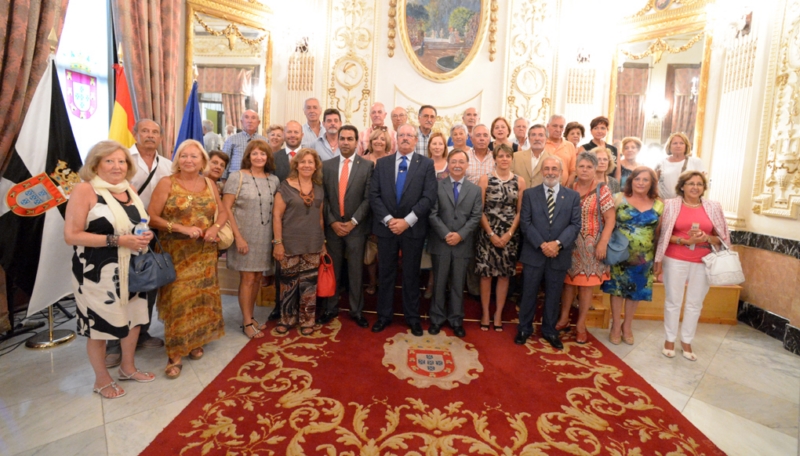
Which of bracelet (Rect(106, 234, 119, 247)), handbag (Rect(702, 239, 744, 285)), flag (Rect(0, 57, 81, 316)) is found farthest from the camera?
handbag (Rect(702, 239, 744, 285))

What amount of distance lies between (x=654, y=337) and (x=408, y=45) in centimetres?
571

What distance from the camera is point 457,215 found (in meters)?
3.66

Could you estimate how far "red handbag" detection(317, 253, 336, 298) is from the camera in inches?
145

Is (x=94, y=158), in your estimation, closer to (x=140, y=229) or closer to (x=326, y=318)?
(x=140, y=229)

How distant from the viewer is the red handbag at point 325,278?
12.1 feet

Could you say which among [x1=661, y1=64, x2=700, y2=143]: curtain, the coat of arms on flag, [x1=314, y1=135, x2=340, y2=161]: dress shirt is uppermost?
[x1=661, y1=64, x2=700, y2=143]: curtain

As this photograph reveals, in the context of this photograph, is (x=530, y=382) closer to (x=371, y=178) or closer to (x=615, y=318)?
(x=615, y=318)

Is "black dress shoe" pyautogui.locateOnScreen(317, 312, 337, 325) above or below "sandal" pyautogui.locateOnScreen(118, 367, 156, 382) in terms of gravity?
above

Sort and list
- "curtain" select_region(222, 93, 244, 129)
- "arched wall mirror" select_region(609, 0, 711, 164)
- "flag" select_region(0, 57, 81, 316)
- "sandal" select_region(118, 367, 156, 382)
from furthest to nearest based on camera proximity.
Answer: "curtain" select_region(222, 93, 244, 129) → "arched wall mirror" select_region(609, 0, 711, 164) → "flag" select_region(0, 57, 81, 316) → "sandal" select_region(118, 367, 156, 382)

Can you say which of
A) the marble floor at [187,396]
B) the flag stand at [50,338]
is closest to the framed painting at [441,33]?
the marble floor at [187,396]

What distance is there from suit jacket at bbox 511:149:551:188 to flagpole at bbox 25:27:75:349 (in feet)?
14.0

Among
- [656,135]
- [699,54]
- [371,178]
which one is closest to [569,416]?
[371,178]

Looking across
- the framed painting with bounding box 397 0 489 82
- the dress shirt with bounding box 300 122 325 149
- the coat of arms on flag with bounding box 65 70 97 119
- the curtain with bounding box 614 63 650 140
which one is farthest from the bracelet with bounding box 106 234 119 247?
the curtain with bounding box 614 63 650 140

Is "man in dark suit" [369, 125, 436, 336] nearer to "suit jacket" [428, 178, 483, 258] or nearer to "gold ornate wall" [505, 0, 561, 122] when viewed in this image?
"suit jacket" [428, 178, 483, 258]
